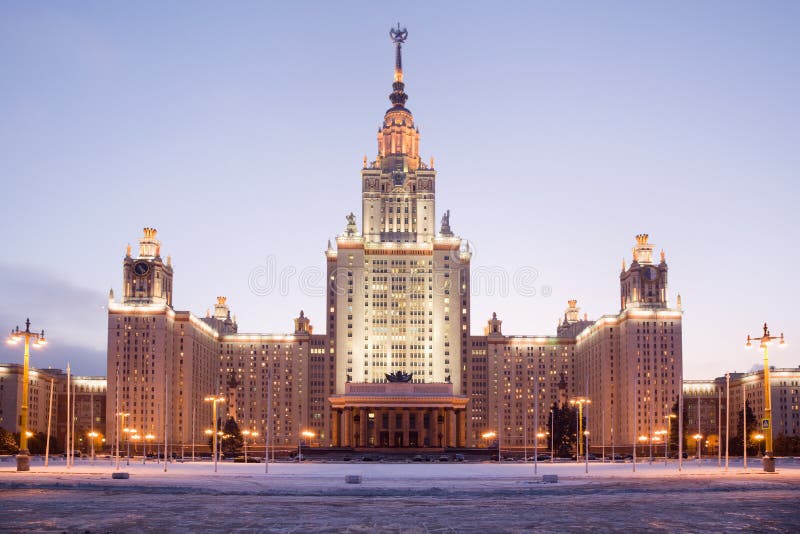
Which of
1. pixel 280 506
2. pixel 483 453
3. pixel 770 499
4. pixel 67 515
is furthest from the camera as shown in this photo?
pixel 483 453

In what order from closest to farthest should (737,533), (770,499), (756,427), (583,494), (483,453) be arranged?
(737,533) → (770,499) → (583,494) → (483,453) → (756,427)

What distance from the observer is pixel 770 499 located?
46875 mm

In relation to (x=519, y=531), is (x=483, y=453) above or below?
below

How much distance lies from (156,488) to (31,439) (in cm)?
16107

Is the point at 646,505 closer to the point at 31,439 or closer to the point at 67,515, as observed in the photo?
the point at 67,515

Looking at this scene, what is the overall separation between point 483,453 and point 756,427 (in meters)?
60.3

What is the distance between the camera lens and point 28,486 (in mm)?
54156

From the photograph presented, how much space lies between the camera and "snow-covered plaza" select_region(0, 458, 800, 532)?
1372 inches

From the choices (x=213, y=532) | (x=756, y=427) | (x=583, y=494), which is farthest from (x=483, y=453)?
(x=213, y=532)

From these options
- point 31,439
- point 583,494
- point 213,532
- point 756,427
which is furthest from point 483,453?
point 213,532

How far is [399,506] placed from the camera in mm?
43281

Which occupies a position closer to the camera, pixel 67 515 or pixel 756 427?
pixel 67 515

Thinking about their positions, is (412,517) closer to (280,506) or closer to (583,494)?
(280,506)

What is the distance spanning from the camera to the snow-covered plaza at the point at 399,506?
34.8 metres
